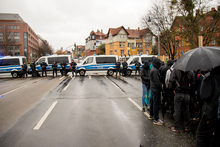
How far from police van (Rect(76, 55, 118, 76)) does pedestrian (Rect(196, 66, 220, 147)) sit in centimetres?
1840

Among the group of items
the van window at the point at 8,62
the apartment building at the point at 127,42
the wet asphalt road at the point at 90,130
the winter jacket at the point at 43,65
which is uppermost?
the apartment building at the point at 127,42

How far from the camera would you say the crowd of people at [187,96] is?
3080 millimetres

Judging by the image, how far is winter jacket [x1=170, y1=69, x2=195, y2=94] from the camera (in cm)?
447

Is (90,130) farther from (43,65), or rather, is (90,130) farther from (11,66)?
(11,66)

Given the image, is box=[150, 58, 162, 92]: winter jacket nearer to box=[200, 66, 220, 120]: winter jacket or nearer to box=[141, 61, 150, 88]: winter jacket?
box=[141, 61, 150, 88]: winter jacket

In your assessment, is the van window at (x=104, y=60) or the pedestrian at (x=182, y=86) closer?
the pedestrian at (x=182, y=86)

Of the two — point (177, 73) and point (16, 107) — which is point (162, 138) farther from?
point (16, 107)

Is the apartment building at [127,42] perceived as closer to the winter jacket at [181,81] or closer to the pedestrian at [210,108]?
the winter jacket at [181,81]

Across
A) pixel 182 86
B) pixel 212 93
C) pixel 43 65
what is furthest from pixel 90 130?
pixel 43 65

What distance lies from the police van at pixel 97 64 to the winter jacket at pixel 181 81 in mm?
16989

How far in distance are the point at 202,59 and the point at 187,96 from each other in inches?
55.2

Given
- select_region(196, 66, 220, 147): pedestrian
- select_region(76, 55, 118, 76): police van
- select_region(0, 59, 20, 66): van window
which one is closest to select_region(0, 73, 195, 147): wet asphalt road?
select_region(196, 66, 220, 147): pedestrian

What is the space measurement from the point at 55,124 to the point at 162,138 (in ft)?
9.69

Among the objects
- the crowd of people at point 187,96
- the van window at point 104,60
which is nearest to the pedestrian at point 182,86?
the crowd of people at point 187,96
